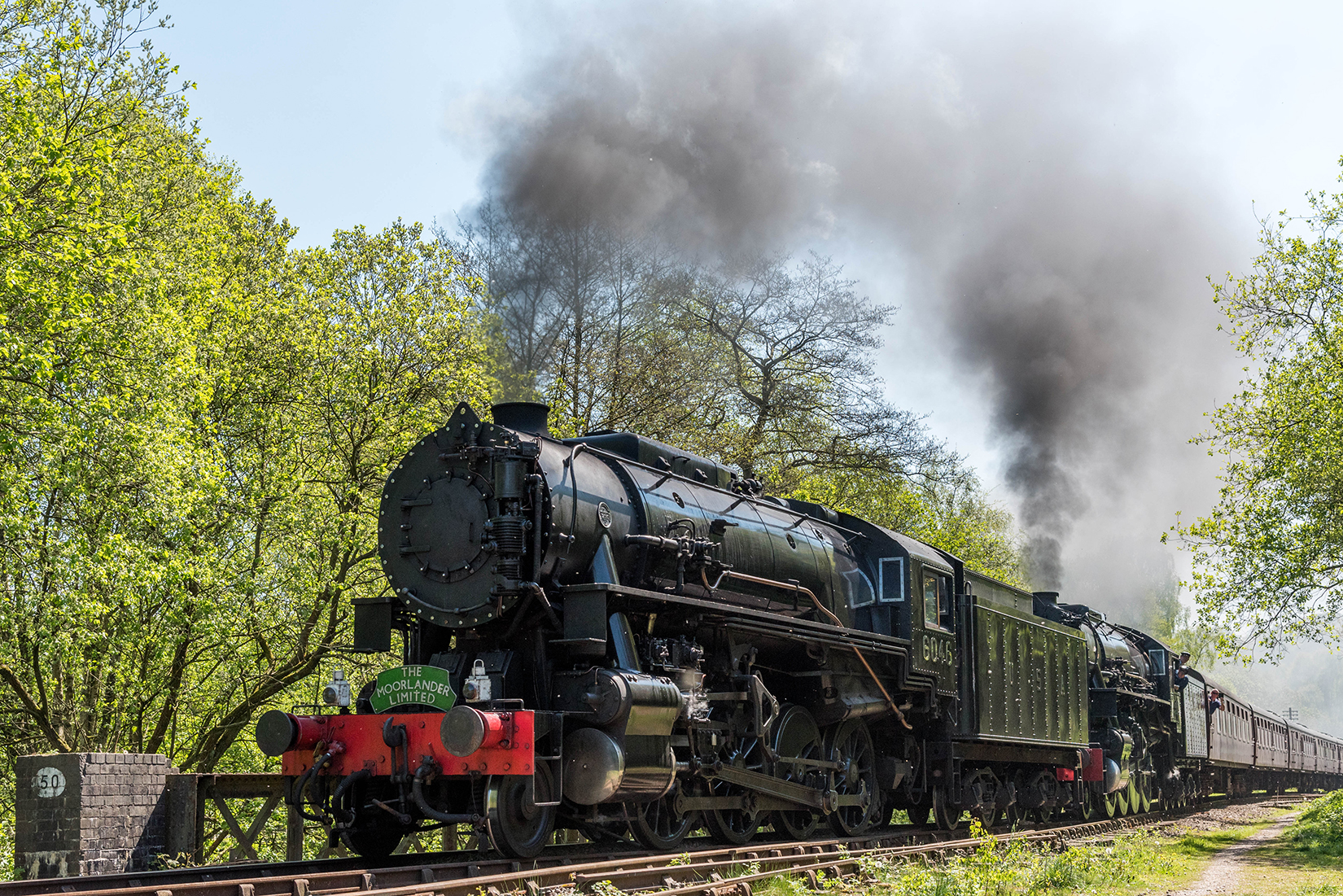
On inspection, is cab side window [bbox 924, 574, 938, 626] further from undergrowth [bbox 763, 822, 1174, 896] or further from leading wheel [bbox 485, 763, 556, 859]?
leading wheel [bbox 485, 763, 556, 859]

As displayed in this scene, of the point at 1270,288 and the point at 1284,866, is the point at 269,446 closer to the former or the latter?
the point at 1284,866

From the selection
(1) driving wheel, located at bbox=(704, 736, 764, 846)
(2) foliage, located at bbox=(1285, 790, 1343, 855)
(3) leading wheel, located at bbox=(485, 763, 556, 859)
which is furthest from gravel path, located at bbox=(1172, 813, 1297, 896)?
(3) leading wheel, located at bbox=(485, 763, 556, 859)

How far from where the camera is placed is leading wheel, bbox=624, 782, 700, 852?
981 centimetres

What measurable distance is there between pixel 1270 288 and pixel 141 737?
20.3 metres

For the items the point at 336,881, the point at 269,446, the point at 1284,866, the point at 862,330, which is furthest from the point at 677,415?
the point at 336,881

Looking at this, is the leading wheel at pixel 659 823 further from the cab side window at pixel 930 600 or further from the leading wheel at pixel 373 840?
the cab side window at pixel 930 600

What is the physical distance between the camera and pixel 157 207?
19.5 m

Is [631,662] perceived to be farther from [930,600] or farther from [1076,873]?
[930,600]

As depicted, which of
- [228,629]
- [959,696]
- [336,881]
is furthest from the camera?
[228,629]

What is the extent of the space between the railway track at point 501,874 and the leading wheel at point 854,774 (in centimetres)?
96

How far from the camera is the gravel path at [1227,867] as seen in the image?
10195 mm

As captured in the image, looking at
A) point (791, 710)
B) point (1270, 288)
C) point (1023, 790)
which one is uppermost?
point (1270, 288)

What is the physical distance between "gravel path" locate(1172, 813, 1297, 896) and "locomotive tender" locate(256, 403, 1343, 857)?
286cm

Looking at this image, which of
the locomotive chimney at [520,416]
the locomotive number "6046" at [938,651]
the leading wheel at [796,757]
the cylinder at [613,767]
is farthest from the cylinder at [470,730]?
the locomotive number "6046" at [938,651]
